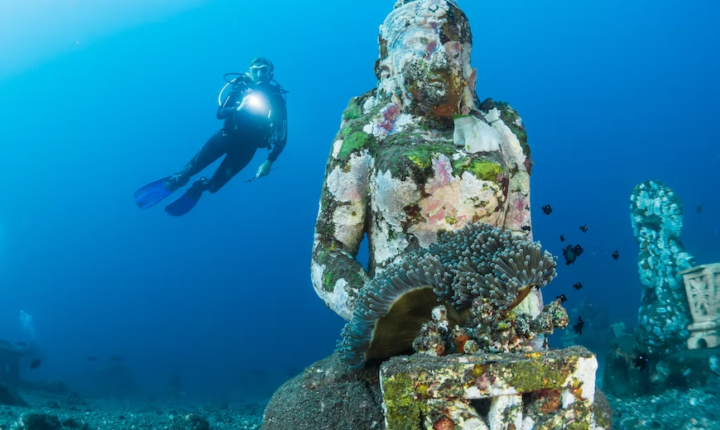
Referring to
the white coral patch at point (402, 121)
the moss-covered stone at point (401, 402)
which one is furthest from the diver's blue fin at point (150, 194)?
the moss-covered stone at point (401, 402)

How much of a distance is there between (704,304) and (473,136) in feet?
32.2

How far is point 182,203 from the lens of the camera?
12203 mm

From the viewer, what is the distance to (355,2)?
360 ft

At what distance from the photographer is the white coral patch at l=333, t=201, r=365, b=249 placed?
3270mm

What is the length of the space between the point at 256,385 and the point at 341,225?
35018mm

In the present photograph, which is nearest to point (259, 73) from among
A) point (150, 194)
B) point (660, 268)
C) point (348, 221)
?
point (150, 194)

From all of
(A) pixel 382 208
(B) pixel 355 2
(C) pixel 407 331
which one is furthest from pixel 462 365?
(B) pixel 355 2

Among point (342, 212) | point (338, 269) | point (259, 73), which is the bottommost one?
point (338, 269)

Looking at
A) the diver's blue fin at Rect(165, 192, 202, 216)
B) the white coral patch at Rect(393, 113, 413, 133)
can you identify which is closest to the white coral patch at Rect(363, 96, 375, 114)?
the white coral patch at Rect(393, 113, 413, 133)

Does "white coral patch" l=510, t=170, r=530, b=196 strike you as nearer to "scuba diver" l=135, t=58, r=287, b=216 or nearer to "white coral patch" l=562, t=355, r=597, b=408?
"white coral patch" l=562, t=355, r=597, b=408

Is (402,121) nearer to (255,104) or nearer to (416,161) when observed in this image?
(416,161)

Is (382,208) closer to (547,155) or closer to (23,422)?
(23,422)

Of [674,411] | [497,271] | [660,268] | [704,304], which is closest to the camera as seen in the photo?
[497,271]

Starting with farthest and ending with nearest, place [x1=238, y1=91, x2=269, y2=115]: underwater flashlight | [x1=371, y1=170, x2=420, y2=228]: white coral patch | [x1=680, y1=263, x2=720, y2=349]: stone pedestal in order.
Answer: [x1=238, y1=91, x2=269, y2=115]: underwater flashlight → [x1=680, y1=263, x2=720, y2=349]: stone pedestal → [x1=371, y1=170, x2=420, y2=228]: white coral patch
